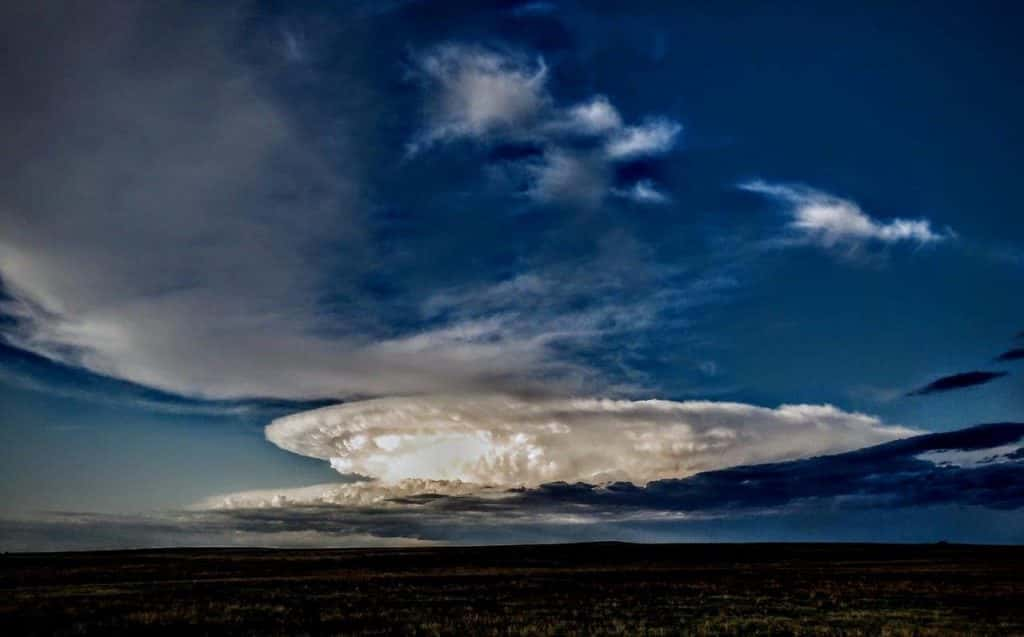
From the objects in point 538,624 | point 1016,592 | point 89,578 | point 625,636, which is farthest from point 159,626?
point 1016,592

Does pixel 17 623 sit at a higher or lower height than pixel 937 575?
higher

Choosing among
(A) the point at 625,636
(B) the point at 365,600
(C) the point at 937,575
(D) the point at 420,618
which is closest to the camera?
(A) the point at 625,636

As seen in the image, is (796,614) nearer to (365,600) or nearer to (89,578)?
(365,600)

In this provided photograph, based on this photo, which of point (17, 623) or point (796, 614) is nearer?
point (17, 623)

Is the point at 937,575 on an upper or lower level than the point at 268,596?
lower

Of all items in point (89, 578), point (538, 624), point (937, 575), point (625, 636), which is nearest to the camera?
point (625, 636)

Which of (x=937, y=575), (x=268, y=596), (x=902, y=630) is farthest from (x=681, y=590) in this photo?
(x=937, y=575)

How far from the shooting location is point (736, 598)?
44375 millimetres

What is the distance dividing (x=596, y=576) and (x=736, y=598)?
23.6 m

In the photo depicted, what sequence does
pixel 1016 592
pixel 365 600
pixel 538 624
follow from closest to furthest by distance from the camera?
pixel 538 624 < pixel 365 600 < pixel 1016 592

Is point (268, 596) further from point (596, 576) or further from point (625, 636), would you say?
point (596, 576)

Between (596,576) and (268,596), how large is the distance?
104 ft

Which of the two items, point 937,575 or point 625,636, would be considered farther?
point 937,575

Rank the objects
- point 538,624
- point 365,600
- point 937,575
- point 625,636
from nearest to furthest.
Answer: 1. point 625,636
2. point 538,624
3. point 365,600
4. point 937,575
